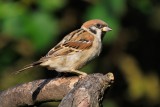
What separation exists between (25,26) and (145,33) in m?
2.14

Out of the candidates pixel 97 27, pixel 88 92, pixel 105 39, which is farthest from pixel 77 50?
pixel 88 92

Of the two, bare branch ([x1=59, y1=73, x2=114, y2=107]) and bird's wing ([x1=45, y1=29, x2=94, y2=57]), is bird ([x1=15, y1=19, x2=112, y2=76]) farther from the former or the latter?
bare branch ([x1=59, y1=73, x2=114, y2=107])

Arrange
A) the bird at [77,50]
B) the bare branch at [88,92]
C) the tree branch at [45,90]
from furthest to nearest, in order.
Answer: the bird at [77,50]
the tree branch at [45,90]
the bare branch at [88,92]

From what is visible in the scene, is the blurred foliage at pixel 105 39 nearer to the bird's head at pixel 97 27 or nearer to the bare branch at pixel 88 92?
the bird's head at pixel 97 27

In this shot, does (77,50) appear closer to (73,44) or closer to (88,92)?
(73,44)

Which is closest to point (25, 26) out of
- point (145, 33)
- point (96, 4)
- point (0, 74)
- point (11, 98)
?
point (96, 4)

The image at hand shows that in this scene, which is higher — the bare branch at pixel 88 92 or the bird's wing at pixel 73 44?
the bare branch at pixel 88 92

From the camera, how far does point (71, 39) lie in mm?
4969

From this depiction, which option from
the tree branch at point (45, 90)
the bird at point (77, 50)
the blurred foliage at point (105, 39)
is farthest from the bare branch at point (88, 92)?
the blurred foliage at point (105, 39)

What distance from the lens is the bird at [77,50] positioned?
4.79 metres

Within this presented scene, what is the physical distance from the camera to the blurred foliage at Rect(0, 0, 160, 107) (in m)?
5.24

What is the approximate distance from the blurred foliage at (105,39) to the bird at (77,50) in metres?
0.31

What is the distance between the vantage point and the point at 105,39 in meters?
5.82

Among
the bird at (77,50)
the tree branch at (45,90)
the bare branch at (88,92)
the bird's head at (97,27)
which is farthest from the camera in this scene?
the bird's head at (97,27)
